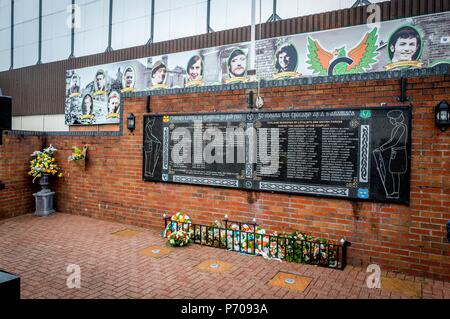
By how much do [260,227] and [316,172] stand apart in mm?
1559

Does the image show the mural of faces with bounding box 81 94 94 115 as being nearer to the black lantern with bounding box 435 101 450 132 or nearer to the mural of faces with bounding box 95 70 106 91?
the mural of faces with bounding box 95 70 106 91

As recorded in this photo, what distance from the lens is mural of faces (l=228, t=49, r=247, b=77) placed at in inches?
428

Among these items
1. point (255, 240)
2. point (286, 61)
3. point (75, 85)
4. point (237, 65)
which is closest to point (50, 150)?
point (75, 85)

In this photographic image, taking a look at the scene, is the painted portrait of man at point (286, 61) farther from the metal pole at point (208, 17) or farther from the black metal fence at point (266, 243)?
the black metal fence at point (266, 243)

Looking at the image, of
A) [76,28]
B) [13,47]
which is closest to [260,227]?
[76,28]

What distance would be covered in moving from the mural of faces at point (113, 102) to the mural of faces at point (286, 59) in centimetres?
720

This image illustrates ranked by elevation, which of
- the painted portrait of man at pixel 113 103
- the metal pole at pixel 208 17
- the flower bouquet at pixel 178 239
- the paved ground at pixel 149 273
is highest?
the metal pole at pixel 208 17

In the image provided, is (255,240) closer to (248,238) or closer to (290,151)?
(248,238)

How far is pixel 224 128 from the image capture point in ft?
21.3

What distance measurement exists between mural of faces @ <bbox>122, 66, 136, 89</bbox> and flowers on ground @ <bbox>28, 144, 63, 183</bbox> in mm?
4969

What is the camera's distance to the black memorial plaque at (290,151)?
16.4 ft

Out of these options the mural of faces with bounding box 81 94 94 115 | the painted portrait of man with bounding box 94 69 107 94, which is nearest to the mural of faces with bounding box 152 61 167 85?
the painted portrait of man with bounding box 94 69 107 94

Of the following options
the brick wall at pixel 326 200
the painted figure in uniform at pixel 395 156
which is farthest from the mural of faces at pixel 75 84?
the painted figure in uniform at pixel 395 156
